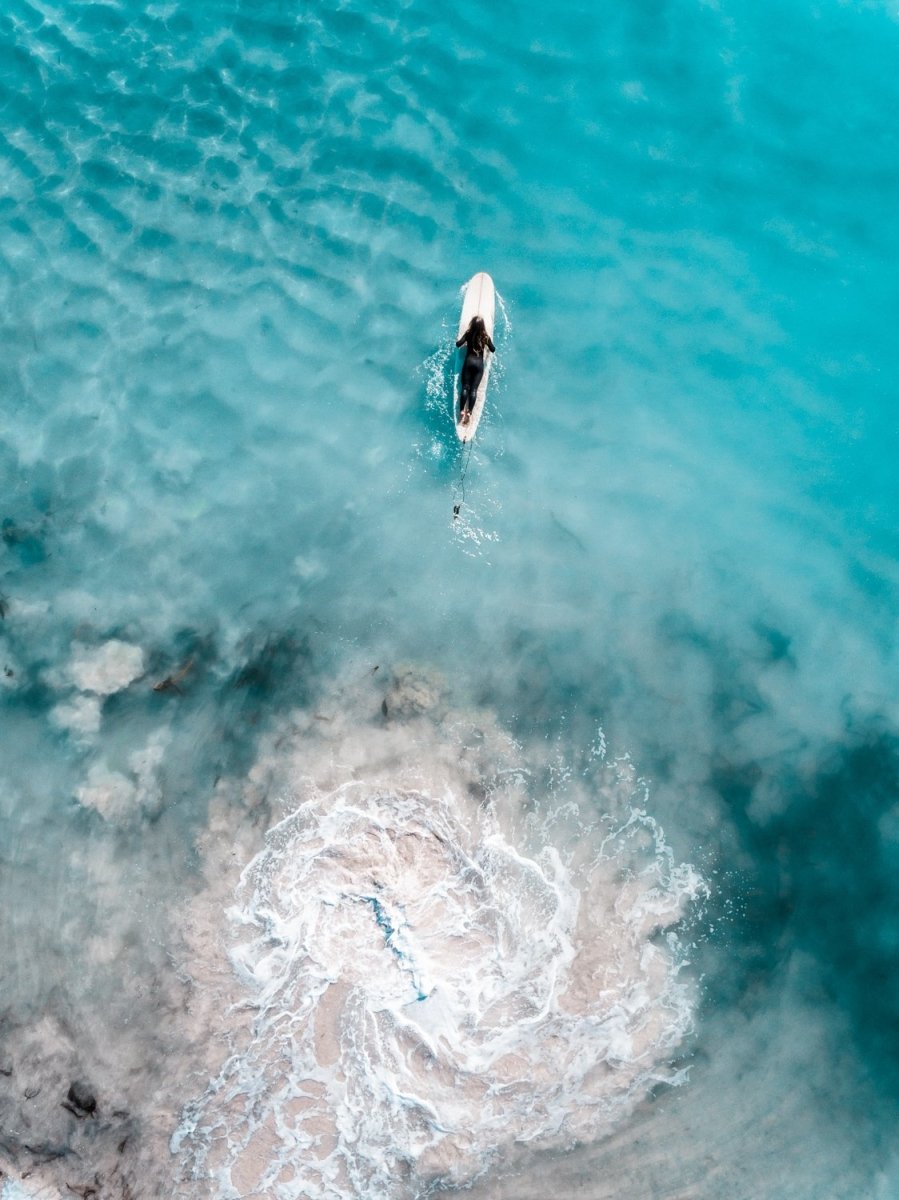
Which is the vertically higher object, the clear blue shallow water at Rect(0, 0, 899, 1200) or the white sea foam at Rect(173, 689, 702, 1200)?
the clear blue shallow water at Rect(0, 0, 899, 1200)

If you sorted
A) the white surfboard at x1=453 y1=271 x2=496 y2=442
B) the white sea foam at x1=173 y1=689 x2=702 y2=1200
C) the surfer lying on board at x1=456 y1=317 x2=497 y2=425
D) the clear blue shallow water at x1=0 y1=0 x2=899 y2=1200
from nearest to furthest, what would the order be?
the white sea foam at x1=173 y1=689 x2=702 y2=1200 → the clear blue shallow water at x1=0 y1=0 x2=899 y2=1200 → the surfer lying on board at x1=456 y1=317 x2=497 y2=425 → the white surfboard at x1=453 y1=271 x2=496 y2=442

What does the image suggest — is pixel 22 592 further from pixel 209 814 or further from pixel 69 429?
pixel 209 814

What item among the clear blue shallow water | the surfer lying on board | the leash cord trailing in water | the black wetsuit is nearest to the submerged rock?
the clear blue shallow water

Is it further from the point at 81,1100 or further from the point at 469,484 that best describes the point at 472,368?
the point at 81,1100

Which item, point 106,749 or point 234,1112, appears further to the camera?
point 106,749

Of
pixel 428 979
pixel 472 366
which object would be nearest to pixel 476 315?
pixel 472 366

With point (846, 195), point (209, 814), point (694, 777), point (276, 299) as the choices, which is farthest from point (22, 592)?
point (846, 195)

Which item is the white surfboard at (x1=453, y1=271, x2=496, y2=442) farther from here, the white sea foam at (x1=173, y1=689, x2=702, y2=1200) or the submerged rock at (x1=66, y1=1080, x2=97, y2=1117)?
the submerged rock at (x1=66, y1=1080, x2=97, y2=1117)
